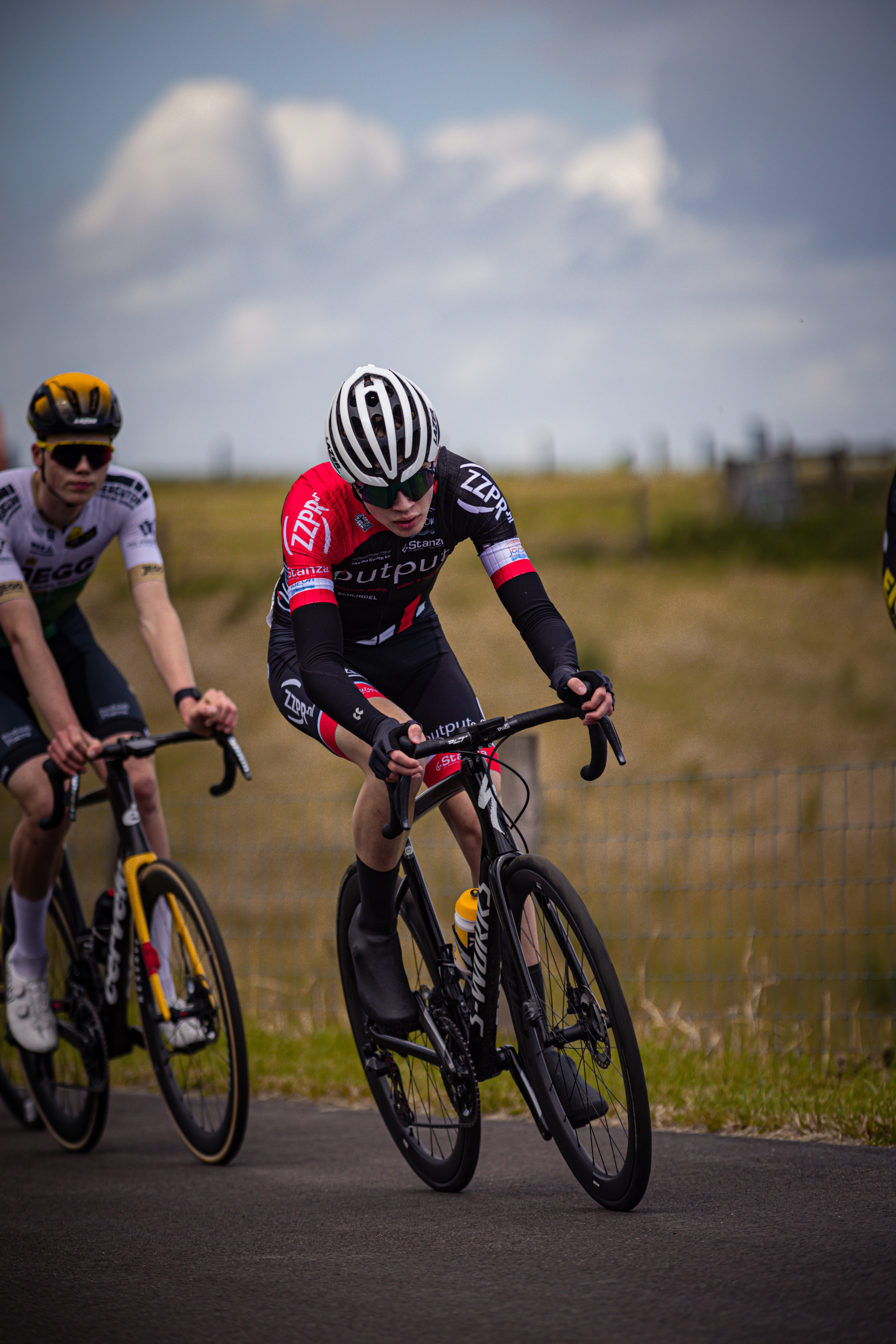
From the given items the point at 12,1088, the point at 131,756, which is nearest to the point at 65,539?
the point at 131,756

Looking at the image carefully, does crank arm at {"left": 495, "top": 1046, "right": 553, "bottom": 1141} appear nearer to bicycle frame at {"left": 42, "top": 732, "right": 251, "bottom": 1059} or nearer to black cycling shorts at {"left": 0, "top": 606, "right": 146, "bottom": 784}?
bicycle frame at {"left": 42, "top": 732, "right": 251, "bottom": 1059}

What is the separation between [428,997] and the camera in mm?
4004

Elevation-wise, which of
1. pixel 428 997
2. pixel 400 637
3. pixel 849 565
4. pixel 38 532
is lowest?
pixel 849 565

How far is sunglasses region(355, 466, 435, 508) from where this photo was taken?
3.80 metres

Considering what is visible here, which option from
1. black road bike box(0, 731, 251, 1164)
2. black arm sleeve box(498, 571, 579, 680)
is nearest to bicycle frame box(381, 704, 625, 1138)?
black arm sleeve box(498, 571, 579, 680)

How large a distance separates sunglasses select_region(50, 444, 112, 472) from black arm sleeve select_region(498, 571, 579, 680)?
6.03ft

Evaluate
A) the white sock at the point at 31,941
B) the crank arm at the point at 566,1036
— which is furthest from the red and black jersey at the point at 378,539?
the white sock at the point at 31,941

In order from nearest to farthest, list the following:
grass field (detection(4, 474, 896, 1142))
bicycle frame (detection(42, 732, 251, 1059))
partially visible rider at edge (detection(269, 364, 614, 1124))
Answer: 1. partially visible rider at edge (detection(269, 364, 614, 1124))
2. bicycle frame (detection(42, 732, 251, 1059))
3. grass field (detection(4, 474, 896, 1142))

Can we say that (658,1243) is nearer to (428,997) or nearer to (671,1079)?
(428,997)

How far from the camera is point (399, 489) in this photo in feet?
12.5

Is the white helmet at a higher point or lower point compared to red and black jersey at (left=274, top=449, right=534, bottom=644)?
higher

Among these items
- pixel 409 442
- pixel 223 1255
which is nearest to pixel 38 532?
pixel 409 442

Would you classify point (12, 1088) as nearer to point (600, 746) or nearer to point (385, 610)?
point (385, 610)

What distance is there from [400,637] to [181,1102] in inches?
72.9
